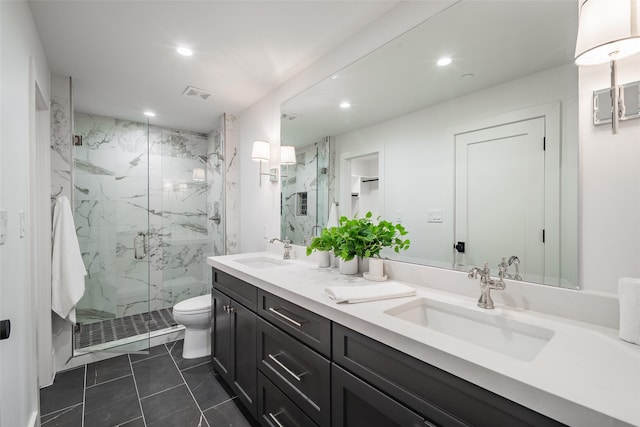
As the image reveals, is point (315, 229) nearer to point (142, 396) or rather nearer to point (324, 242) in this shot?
point (324, 242)

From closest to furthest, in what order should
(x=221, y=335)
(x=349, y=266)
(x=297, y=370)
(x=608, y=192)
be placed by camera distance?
1. (x=608, y=192)
2. (x=297, y=370)
3. (x=349, y=266)
4. (x=221, y=335)

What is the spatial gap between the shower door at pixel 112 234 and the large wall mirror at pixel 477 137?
2.43 metres

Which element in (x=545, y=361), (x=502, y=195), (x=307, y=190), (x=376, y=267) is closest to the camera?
(x=545, y=361)

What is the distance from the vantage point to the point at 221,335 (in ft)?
6.88

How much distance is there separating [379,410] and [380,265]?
73cm

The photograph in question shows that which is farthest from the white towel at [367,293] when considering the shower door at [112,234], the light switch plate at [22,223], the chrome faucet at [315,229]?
the shower door at [112,234]

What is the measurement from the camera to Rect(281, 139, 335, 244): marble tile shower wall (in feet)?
6.82

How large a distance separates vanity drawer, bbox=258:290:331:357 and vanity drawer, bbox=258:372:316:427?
34 cm

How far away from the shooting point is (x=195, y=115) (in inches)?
127

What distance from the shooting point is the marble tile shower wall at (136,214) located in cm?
261

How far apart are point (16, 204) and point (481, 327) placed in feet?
6.81

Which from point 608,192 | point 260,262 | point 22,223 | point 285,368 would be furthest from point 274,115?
point 608,192

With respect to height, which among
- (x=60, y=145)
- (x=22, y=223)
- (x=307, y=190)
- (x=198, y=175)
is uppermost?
(x=60, y=145)

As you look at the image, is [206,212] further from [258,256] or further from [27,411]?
[27,411]
